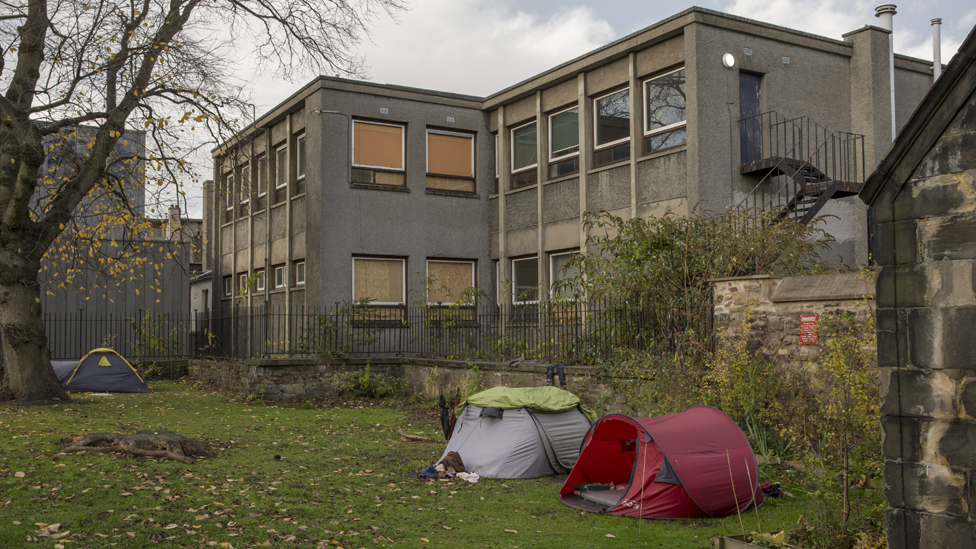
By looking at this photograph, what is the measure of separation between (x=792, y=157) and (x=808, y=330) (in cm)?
693

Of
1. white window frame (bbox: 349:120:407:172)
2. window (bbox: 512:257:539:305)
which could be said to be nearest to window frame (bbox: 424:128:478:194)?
white window frame (bbox: 349:120:407:172)

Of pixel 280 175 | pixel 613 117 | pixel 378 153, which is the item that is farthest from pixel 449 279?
pixel 613 117

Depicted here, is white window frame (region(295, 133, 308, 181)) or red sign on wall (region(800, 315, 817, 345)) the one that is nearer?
red sign on wall (region(800, 315, 817, 345))

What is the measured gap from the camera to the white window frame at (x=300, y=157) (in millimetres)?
21047

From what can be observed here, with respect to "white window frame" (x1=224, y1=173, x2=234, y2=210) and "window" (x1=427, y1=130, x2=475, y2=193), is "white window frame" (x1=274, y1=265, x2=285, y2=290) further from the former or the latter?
"window" (x1=427, y1=130, x2=475, y2=193)

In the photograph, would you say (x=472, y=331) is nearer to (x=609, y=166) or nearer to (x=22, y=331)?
(x=609, y=166)

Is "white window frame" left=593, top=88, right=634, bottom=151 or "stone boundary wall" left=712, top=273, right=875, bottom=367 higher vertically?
"white window frame" left=593, top=88, right=634, bottom=151

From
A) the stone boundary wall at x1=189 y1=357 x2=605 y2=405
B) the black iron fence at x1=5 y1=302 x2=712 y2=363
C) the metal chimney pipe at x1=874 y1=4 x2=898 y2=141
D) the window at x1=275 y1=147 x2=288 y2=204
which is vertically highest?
the metal chimney pipe at x1=874 y1=4 x2=898 y2=141

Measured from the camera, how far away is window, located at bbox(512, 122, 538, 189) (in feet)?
65.6

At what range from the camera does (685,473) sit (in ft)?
24.8

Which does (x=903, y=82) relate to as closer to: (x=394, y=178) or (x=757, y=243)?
(x=757, y=243)

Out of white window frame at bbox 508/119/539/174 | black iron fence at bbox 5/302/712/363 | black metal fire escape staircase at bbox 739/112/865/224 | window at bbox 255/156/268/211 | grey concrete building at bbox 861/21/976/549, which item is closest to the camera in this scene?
grey concrete building at bbox 861/21/976/549

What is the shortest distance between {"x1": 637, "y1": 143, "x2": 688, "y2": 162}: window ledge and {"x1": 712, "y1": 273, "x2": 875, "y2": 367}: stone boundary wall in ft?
17.1

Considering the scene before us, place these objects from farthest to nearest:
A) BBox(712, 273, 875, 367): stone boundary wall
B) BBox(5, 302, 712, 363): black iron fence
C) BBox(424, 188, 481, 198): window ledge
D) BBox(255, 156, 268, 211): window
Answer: BBox(255, 156, 268, 211): window
BBox(424, 188, 481, 198): window ledge
BBox(5, 302, 712, 363): black iron fence
BBox(712, 273, 875, 367): stone boundary wall
